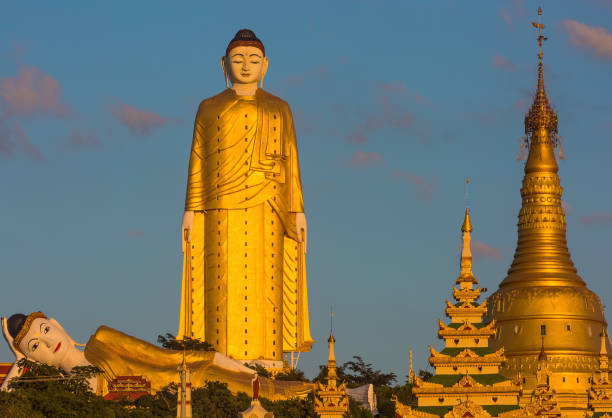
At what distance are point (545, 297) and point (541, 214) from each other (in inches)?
164

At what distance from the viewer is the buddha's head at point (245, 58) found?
7606cm

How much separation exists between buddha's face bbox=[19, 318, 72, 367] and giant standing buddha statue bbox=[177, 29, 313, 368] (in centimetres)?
1131

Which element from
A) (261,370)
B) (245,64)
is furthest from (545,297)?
(245,64)

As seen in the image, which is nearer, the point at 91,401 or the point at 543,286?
the point at 91,401

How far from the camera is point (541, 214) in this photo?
75.2 metres

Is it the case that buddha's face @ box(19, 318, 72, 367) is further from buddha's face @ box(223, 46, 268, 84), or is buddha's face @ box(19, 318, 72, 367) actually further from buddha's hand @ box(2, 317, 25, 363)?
buddha's face @ box(223, 46, 268, 84)

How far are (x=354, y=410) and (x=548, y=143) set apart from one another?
20894 mm

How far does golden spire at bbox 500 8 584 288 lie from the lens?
7425 centimetres

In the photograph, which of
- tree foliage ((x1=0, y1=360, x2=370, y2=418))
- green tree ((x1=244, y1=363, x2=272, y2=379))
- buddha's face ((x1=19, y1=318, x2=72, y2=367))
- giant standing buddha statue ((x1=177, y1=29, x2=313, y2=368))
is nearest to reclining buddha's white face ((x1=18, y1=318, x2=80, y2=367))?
buddha's face ((x1=19, y1=318, x2=72, y2=367))

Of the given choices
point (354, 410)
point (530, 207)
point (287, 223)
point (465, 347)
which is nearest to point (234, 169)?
point (287, 223)

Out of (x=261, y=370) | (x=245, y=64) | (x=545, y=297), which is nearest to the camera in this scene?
(x=261, y=370)

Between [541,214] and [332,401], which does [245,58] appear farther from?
[332,401]

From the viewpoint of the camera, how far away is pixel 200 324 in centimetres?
7612

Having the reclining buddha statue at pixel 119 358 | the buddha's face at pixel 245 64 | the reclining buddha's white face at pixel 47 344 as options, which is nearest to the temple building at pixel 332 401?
the reclining buddha statue at pixel 119 358
